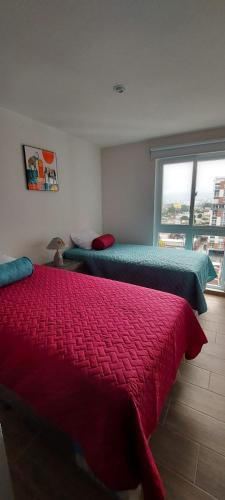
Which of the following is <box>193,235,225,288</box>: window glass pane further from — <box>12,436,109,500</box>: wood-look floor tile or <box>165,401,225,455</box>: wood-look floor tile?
<box>12,436,109,500</box>: wood-look floor tile

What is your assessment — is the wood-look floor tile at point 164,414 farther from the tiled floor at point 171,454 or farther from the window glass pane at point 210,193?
the window glass pane at point 210,193

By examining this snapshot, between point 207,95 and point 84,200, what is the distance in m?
1.99

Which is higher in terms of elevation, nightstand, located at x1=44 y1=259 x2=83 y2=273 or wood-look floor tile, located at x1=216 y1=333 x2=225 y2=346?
nightstand, located at x1=44 y1=259 x2=83 y2=273

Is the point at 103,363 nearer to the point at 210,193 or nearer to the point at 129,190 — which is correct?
the point at 210,193

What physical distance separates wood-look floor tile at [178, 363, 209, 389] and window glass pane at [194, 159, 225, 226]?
1981 mm

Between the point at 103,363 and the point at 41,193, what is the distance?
7.06 ft

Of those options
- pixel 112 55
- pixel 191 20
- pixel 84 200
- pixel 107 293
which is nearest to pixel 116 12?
pixel 112 55

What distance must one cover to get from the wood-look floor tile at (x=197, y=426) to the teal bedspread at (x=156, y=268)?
924mm

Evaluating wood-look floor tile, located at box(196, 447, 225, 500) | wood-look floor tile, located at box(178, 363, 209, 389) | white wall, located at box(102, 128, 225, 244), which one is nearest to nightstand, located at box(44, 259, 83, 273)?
white wall, located at box(102, 128, 225, 244)

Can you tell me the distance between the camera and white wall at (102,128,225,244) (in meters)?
3.24

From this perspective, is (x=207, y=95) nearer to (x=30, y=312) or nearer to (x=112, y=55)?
(x=112, y=55)

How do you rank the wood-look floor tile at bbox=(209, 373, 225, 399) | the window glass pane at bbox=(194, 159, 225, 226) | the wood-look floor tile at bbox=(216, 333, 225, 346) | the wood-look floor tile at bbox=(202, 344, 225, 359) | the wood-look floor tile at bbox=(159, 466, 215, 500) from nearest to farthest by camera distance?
the wood-look floor tile at bbox=(159, 466, 215, 500), the wood-look floor tile at bbox=(209, 373, 225, 399), the wood-look floor tile at bbox=(202, 344, 225, 359), the wood-look floor tile at bbox=(216, 333, 225, 346), the window glass pane at bbox=(194, 159, 225, 226)

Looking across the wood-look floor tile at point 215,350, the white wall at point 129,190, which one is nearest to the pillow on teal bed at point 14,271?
the wood-look floor tile at point 215,350

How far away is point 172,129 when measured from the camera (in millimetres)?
2721
